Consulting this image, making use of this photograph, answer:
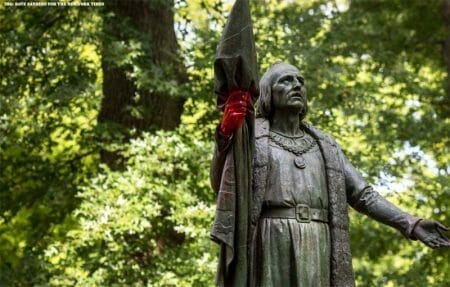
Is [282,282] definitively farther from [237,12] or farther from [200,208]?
[200,208]

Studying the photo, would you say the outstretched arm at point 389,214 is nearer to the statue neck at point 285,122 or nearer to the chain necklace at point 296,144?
the chain necklace at point 296,144

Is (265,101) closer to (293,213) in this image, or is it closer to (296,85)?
(296,85)

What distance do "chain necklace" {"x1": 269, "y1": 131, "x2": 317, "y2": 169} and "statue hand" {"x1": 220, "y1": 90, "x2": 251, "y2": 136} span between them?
552mm

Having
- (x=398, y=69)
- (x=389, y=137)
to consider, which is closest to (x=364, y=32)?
(x=398, y=69)

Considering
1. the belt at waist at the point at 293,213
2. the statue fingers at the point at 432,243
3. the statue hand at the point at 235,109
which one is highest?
the statue hand at the point at 235,109

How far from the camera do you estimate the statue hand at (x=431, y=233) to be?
6.21 m

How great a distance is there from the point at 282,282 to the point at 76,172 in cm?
1072

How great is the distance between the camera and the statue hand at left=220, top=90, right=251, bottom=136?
Result: 6.02 metres

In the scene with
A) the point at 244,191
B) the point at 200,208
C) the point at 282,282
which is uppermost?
the point at 200,208

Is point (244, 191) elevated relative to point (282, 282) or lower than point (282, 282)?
elevated

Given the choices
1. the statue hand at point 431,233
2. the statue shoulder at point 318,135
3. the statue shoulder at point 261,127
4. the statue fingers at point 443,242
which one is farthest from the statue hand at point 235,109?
the statue fingers at point 443,242

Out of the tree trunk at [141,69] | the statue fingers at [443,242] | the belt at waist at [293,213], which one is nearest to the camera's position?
the statue fingers at [443,242]

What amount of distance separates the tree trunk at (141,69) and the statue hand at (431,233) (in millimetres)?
8803

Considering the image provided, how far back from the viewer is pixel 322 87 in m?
15.3
